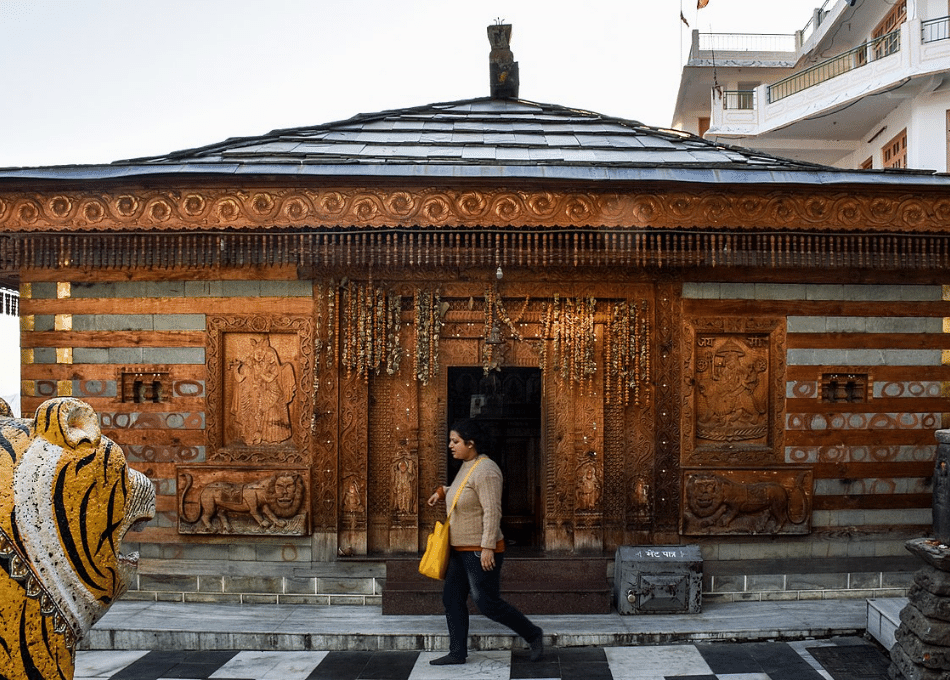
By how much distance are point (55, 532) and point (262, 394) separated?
434cm

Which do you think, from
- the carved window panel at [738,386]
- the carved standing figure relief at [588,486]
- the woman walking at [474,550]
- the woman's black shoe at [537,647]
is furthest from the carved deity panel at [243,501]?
the carved window panel at [738,386]

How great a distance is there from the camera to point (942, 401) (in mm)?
6703

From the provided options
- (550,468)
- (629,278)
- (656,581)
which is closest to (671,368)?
(629,278)

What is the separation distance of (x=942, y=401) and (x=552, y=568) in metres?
4.14

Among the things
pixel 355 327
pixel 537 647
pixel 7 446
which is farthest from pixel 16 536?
pixel 355 327

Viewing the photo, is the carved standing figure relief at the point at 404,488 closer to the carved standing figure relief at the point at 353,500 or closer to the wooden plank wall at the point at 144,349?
the carved standing figure relief at the point at 353,500

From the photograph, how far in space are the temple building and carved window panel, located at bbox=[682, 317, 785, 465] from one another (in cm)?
2

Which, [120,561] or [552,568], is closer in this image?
[120,561]

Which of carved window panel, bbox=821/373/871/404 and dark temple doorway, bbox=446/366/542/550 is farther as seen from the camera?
dark temple doorway, bbox=446/366/542/550

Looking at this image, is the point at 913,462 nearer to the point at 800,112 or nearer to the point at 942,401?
the point at 942,401

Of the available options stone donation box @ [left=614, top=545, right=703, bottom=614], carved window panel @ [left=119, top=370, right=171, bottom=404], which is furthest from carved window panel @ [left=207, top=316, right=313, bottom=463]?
stone donation box @ [left=614, top=545, right=703, bottom=614]

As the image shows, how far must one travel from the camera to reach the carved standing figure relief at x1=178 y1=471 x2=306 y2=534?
639 cm

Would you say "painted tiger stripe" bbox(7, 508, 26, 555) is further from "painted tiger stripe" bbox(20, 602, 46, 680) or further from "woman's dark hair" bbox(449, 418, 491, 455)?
"woman's dark hair" bbox(449, 418, 491, 455)

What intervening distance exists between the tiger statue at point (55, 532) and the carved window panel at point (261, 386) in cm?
404
